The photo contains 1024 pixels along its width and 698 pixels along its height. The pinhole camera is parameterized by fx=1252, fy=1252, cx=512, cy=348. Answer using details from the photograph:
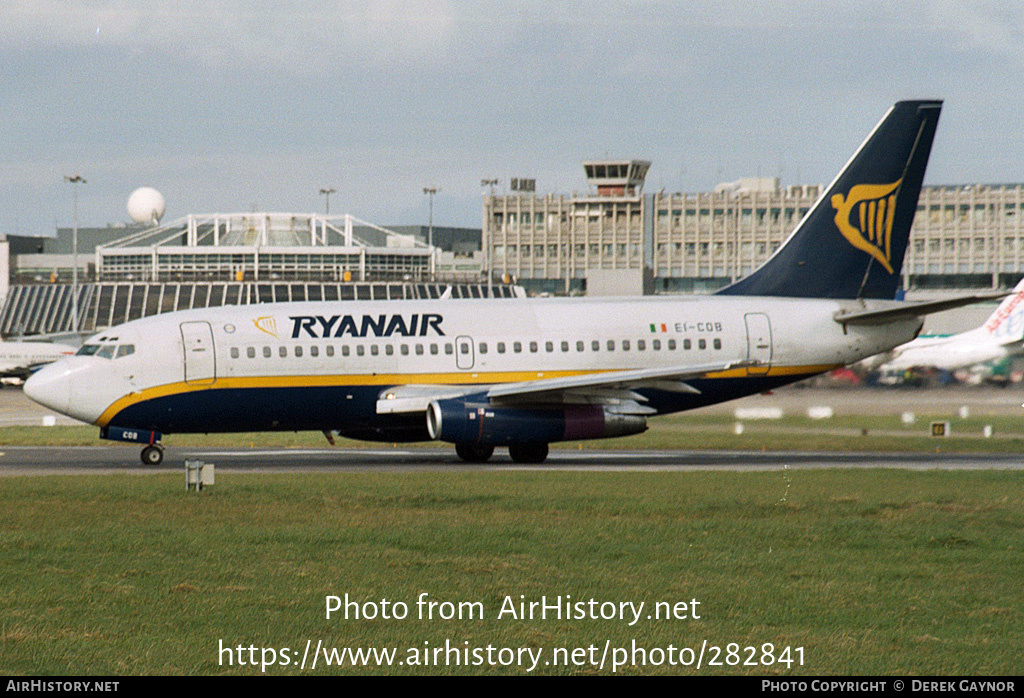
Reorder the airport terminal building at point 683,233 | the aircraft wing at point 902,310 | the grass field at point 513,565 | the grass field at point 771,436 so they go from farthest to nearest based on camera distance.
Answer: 1. the airport terminal building at point 683,233
2. the grass field at point 771,436
3. the aircraft wing at point 902,310
4. the grass field at point 513,565

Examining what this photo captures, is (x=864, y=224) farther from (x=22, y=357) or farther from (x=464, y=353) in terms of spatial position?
(x=22, y=357)

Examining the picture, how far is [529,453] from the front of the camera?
38.0 meters

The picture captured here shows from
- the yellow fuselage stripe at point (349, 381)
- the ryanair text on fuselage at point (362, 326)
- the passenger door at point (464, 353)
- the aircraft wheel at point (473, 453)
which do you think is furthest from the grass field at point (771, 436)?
the ryanair text on fuselage at point (362, 326)

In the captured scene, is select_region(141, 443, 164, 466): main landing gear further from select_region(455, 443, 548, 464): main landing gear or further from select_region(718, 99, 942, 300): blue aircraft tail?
select_region(718, 99, 942, 300): blue aircraft tail

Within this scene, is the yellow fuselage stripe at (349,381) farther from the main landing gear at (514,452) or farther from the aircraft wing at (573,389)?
the main landing gear at (514,452)

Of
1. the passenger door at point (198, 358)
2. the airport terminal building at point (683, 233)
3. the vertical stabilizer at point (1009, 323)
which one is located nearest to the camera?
the passenger door at point (198, 358)

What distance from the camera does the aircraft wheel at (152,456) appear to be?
3628cm

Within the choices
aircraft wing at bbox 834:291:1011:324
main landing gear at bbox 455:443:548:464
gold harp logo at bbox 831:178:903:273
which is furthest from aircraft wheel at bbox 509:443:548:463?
gold harp logo at bbox 831:178:903:273

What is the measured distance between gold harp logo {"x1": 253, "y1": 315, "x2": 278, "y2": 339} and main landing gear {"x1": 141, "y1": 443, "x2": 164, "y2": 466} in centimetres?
454

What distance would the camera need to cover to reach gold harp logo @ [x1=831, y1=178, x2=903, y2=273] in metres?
41.0

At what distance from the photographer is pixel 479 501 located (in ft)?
85.0

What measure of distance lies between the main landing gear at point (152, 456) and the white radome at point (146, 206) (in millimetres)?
127542

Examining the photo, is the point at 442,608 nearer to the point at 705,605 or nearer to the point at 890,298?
the point at 705,605

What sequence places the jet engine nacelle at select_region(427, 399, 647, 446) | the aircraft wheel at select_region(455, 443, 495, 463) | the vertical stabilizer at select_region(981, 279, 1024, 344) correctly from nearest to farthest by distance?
the jet engine nacelle at select_region(427, 399, 647, 446) < the aircraft wheel at select_region(455, 443, 495, 463) < the vertical stabilizer at select_region(981, 279, 1024, 344)
